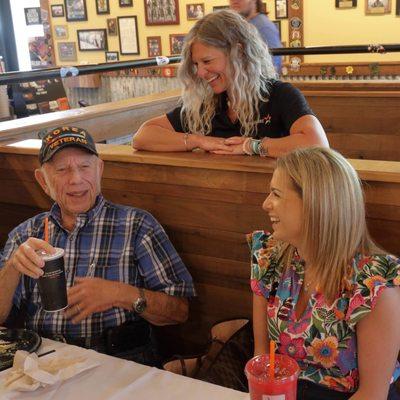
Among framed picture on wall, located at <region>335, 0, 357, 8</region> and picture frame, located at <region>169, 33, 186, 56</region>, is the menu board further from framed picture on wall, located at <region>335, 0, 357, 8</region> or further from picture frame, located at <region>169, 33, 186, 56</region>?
framed picture on wall, located at <region>335, 0, 357, 8</region>

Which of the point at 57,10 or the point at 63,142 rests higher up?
the point at 57,10

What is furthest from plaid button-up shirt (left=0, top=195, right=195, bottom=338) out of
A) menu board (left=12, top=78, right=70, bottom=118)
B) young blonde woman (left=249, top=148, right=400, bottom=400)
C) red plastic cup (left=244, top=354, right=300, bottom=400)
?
menu board (left=12, top=78, right=70, bottom=118)

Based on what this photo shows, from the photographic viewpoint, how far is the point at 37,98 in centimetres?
554

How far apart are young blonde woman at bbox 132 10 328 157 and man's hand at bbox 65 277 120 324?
0.65 meters

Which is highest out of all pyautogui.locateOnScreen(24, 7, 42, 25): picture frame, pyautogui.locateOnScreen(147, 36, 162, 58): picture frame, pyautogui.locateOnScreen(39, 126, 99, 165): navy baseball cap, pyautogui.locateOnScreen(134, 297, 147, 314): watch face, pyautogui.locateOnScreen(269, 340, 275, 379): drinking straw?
pyautogui.locateOnScreen(24, 7, 42, 25): picture frame

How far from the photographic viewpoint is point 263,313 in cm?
165

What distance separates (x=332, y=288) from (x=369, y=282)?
9cm

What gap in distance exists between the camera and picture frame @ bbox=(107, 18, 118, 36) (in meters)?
7.49

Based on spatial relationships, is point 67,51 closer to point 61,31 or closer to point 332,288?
point 61,31

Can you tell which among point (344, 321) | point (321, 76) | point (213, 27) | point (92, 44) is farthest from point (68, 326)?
point (92, 44)

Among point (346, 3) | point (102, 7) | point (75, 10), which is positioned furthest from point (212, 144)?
point (75, 10)

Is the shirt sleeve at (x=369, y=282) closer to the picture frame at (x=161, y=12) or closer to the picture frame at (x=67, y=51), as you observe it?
the picture frame at (x=161, y=12)

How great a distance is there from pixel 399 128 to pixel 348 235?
236cm

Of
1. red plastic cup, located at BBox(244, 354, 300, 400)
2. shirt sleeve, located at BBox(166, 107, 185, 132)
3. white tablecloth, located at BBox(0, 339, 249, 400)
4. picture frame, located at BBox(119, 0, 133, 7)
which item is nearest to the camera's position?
red plastic cup, located at BBox(244, 354, 300, 400)
